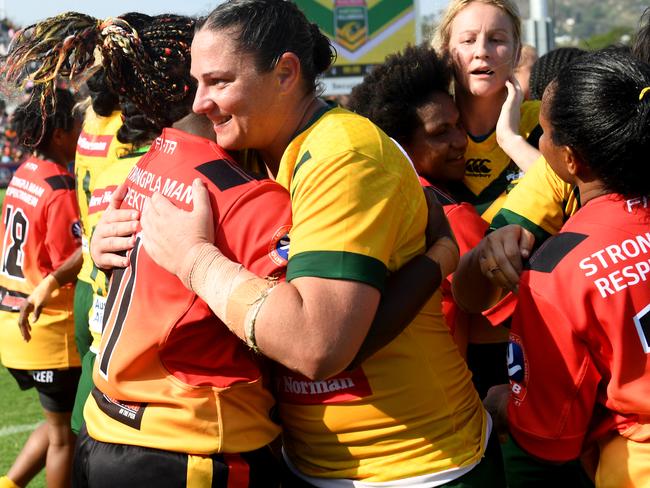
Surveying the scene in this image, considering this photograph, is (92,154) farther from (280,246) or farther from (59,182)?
(280,246)

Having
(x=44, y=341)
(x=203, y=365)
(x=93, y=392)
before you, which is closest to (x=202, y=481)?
(x=203, y=365)

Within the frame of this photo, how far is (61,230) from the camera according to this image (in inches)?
197

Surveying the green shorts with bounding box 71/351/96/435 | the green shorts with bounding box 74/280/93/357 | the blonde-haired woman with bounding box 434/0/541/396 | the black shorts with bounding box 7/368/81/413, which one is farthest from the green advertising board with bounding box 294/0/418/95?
the green shorts with bounding box 71/351/96/435

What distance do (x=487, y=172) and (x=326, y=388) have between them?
5.39ft

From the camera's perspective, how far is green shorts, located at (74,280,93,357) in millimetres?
4203

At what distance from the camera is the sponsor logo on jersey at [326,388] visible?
2.11 metres

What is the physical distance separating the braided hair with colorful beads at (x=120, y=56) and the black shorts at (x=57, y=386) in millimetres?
2899

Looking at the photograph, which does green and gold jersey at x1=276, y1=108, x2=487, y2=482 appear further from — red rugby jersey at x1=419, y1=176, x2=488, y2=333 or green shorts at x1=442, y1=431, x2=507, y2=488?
red rugby jersey at x1=419, y1=176, x2=488, y2=333

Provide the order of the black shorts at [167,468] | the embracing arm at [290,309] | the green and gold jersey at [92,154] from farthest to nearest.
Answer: the green and gold jersey at [92,154] → the black shorts at [167,468] → the embracing arm at [290,309]

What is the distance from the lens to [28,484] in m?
5.32

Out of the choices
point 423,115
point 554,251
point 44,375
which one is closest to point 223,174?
point 554,251

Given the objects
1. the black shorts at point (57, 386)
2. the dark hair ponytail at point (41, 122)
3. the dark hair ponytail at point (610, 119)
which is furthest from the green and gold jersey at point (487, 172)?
the black shorts at point (57, 386)

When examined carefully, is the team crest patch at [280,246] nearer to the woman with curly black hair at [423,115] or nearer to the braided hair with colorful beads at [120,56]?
the braided hair with colorful beads at [120,56]

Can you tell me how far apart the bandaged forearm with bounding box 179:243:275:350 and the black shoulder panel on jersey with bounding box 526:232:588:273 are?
693 millimetres
